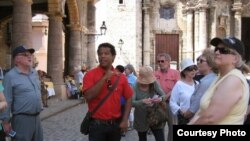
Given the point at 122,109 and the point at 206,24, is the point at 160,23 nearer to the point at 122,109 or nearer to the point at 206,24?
the point at 206,24

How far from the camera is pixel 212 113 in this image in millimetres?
3277

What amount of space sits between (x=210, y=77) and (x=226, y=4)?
37354 mm

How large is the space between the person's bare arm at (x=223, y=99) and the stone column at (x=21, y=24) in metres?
12.4

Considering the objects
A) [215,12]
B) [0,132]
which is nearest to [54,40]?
[0,132]

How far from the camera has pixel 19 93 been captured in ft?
19.5

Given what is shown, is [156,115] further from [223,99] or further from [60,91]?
[60,91]

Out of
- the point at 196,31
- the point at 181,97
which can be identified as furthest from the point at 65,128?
the point at 196,31

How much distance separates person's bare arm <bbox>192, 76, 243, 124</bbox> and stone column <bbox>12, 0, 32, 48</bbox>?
12367 millimetres

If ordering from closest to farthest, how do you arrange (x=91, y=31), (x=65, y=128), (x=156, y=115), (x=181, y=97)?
(x=181, y=97)
(x=156, y=115)
(x=65, y=128)
(x=91, y=31)

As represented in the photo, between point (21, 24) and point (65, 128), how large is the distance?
4126 millimetres

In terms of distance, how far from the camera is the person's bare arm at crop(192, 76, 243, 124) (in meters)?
3.22

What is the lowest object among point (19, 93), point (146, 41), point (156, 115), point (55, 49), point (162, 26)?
point (156, 115)

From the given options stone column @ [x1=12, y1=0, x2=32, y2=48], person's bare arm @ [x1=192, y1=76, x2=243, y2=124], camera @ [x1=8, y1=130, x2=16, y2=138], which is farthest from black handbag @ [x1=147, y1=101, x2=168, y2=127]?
stone column @ [x1=12, y1=0, x2=32, y2=48]

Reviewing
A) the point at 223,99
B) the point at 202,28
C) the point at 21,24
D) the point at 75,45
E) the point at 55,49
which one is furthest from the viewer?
the point at 202,28
